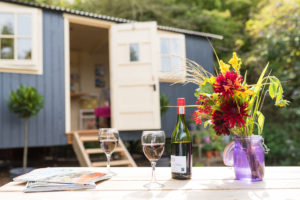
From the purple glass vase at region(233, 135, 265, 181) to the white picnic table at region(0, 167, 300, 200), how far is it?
1.5 inches

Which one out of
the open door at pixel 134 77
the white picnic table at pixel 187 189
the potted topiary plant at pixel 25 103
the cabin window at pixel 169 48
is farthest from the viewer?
the cabin window at pixel 169 48

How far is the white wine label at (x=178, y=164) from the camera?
120 cm

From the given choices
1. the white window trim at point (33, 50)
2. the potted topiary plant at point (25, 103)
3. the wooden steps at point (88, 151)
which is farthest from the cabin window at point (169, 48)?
the potted topiary plant at point (25, 103)

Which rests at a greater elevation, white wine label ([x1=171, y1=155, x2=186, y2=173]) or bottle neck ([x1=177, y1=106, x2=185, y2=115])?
bottle neck ([x1=177, y1=106, x2=185, y2=115])

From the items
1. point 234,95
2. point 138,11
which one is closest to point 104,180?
point 234,95

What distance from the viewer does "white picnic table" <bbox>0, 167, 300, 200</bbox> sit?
993 millimetres

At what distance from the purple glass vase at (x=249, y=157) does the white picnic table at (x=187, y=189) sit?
0.13 feet

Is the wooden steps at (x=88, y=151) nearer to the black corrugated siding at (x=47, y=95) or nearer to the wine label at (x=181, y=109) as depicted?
the black corrugated siding at (x=47, y=95)

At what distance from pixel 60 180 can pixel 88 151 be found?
3.43m

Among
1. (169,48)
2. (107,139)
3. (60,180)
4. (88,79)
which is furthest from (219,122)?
(88,79)

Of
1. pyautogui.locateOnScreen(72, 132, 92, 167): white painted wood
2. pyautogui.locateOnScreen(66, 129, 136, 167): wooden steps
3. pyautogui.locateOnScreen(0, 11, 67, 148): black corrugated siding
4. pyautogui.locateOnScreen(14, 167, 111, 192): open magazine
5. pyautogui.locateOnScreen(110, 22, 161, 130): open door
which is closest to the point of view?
pyautogui.locateOnScreen(14, 167, 111, 192): open magazine

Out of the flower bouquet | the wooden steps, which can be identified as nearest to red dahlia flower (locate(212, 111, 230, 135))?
the flower bouquet

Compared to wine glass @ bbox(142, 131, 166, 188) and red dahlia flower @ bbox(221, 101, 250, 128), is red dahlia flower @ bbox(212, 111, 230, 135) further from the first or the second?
wine glass @ bbox(142, 131, 166, 188)

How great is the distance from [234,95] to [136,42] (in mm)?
4535
